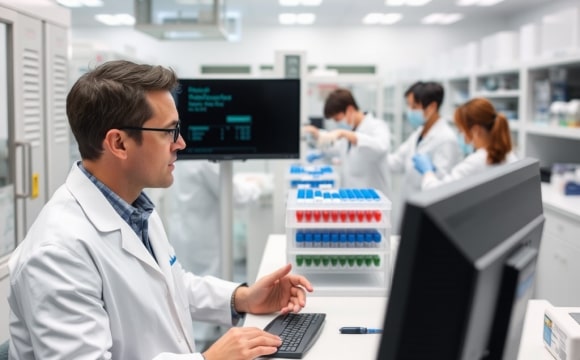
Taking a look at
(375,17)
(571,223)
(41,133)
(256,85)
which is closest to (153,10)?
(41,133)

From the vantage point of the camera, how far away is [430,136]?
3936 mm

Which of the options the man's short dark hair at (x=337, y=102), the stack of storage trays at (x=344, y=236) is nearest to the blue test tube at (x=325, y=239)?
the stack of storage trays at (x=344, y=236)

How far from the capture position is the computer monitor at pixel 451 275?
0.54 m

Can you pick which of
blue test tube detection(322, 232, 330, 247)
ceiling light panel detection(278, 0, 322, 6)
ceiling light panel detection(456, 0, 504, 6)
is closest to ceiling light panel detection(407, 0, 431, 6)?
ceiling light panel detection(456, 0, 504, 6)

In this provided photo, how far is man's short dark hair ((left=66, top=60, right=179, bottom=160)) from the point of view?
118 cm

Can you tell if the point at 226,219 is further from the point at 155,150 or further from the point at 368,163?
the point at 368,163

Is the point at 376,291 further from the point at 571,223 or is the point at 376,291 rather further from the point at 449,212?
the point at 571,223

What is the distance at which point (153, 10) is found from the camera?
4.72 m

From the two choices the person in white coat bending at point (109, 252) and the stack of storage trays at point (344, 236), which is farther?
the stack of storage trays at point (344, 236)

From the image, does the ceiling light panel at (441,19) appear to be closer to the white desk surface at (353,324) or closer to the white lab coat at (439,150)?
the white lab coat at (439,150)

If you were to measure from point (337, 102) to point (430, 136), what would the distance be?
0.67 m

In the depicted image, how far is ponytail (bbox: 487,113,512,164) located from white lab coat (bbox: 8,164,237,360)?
227 cm

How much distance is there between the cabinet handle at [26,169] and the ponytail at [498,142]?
2240 millimetres

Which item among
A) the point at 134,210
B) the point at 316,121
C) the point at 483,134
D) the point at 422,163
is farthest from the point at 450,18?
the point at 134,210
